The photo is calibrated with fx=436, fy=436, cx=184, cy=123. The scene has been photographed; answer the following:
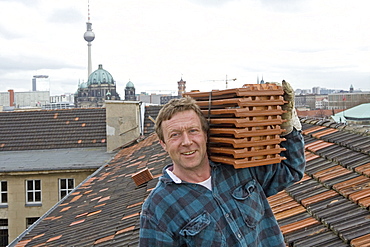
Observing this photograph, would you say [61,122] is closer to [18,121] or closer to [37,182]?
[18,121]

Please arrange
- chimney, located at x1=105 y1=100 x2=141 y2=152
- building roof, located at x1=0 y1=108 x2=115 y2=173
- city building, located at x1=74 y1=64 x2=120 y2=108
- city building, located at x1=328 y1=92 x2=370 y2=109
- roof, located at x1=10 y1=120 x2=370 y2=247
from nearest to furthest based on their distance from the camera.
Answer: roof, located at x1=10 y1=120 x2=370 y2=247
building roof, located at x1=0 y1=108 x2=115 y2=173
chimney, located at x1=105 y1=100 x2=141 y2=152
city building, located at x1=328 y1=92 x2=370 y2=109
city building, located at x1=74 y1=64 x2=120 y2=108

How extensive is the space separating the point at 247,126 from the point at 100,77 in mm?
172461

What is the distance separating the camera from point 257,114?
2973mm

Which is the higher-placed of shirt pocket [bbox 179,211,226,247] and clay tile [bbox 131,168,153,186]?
shirt pocket [bbox 179,211,226,247]

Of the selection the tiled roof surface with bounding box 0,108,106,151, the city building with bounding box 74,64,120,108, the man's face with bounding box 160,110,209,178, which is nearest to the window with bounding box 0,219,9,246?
the tiled roof surface with bounding box 0,108,106,151

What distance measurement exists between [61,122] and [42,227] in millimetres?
15375

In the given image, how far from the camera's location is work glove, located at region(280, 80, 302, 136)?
3.08 metres

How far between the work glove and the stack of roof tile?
58 millimetres

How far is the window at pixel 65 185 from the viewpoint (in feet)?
54.5

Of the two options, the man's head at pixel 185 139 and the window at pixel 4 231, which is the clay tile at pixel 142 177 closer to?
the man's head at pixel 185 139

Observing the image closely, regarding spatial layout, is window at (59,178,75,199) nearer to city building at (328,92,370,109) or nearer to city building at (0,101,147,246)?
city building at (0,101,147,246)

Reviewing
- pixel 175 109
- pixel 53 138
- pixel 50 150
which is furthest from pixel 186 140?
pixel 53 138

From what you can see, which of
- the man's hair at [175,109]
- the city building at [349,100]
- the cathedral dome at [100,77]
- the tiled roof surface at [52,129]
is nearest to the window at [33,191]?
the tiled roof surface at [52,129]

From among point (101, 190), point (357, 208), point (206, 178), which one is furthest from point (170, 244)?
point (101, 190)
